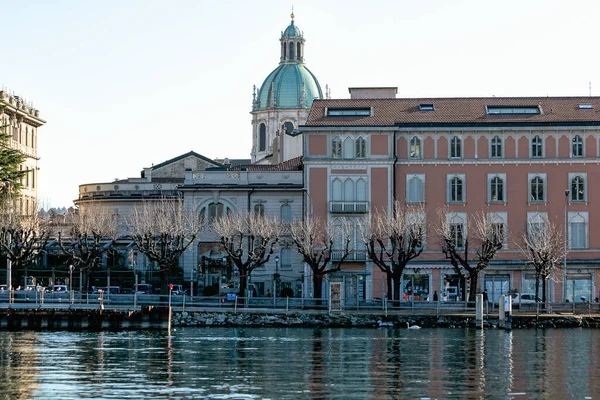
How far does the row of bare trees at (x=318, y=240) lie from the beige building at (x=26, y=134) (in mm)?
19145

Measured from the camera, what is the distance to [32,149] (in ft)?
442

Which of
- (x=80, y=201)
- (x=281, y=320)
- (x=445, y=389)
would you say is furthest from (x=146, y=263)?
(x=445, y=389)

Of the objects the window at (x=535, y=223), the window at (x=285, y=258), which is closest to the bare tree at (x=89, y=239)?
the window at (x=285, y=258)

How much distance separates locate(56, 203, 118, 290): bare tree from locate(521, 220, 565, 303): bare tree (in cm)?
3015

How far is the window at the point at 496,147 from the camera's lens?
3915 inches

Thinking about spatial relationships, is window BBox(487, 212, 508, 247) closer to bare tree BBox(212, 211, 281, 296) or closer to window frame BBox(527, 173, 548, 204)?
window frame BBox(527, 173, 548, 204)

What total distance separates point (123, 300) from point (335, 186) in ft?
57.4

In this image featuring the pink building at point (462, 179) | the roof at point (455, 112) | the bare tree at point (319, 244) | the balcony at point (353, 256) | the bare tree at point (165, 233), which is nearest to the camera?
the bare tree at point (319, 244)

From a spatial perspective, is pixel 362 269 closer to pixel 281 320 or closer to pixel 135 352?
pixel 281 320

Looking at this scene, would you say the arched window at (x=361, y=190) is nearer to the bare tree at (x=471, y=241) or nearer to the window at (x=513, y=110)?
the bare tree at (x=471, y=241)

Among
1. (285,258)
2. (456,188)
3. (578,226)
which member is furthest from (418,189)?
(285,258)

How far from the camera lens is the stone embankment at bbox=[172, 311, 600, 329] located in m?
86.2

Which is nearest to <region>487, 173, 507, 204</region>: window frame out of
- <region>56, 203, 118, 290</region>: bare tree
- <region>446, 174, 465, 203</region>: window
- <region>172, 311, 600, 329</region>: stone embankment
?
<region>446, 174, 465, 203</region>: window

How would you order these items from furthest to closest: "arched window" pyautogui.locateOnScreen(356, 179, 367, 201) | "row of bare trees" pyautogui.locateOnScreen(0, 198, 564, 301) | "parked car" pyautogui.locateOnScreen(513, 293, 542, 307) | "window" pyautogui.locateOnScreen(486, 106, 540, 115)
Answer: "window" pyautogui.locateOnScreen(486, 106, 540, 115) < "arched window" pyautogui.locateOnScreen(356, 179, 367, 201) < "parked car" pyautogui.locateOnScreen(513, 293, 542, 307) < "row of bare trees" pyautogui.locateOnScreen(0, 198, 564, 301)
